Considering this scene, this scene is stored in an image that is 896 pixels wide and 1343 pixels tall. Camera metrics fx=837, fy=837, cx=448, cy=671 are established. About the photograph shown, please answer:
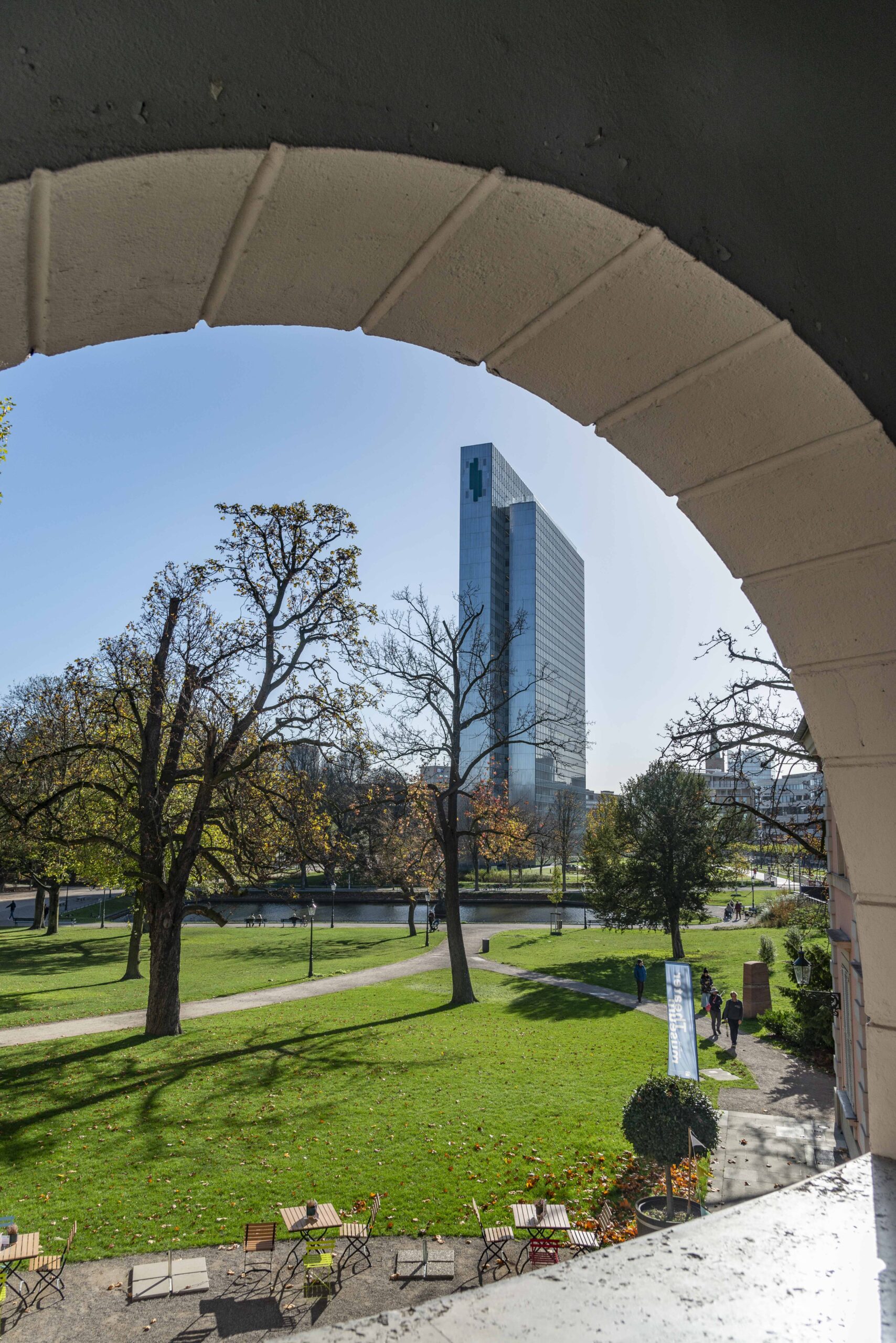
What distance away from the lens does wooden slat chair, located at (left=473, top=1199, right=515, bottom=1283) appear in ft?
27.9

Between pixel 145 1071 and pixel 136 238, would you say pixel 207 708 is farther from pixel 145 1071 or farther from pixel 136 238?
pixel 136 238

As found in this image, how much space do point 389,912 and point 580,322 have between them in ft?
188

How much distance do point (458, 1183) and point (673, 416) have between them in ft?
36.9

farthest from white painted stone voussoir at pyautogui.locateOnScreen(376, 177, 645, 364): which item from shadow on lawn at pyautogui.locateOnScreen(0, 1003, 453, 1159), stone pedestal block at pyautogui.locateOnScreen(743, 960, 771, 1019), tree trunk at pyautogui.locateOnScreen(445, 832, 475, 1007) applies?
stone pedestal block at pyautogui.locateOnScreen(743, 960, 771, 1019)

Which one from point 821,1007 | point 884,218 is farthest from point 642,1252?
point 821,1007

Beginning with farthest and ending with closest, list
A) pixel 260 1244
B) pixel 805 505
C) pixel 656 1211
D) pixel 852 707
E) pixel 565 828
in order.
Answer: pixel 565 828 < pixel 656 1211 < pixel 260 1244 < pixel 852 707 < pixel 805 505

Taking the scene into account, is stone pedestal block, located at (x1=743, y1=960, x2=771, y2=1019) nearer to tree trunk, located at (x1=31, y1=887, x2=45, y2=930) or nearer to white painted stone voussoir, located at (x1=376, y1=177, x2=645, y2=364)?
white painted stone voussoir, located at (x1=376, y1=177, x2=645, y2=364)

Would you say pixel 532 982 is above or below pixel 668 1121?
below

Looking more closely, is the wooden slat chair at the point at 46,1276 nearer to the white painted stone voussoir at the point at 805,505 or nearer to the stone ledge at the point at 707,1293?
the stone ledge at the point at 707,1293

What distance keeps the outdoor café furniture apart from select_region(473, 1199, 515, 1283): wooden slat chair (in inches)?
6.2

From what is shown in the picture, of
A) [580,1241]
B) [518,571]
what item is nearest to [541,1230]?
[580,1241]

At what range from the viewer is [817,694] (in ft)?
7.04

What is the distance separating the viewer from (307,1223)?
8.82 metres

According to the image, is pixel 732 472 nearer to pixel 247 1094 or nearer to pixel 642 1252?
pixel 642 1252
